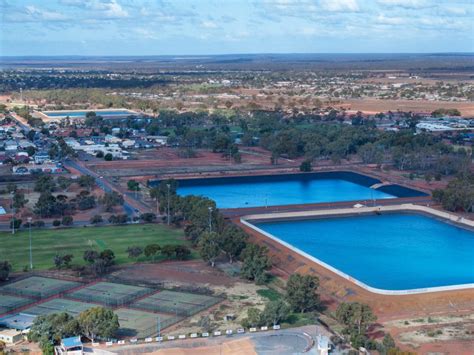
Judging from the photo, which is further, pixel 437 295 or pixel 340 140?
pixel 340 140

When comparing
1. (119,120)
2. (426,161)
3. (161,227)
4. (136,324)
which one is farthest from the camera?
(119,120)

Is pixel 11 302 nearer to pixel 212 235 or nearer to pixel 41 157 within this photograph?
pixel 212 235

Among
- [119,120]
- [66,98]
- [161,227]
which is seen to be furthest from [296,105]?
[161,227]

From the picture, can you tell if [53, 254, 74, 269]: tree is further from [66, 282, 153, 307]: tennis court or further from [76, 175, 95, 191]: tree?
[76, 175, 95, 191]: tree

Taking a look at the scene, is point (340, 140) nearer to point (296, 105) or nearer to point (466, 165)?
point (466, 165)

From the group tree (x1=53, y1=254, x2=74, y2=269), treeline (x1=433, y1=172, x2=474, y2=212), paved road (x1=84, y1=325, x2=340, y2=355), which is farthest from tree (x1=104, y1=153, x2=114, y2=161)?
paved road (x1=84, y1=325, x2=340, y2=355)

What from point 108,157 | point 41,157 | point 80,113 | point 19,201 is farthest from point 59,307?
point 80,113

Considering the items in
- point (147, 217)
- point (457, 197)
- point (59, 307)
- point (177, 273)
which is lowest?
point (177, 273)
